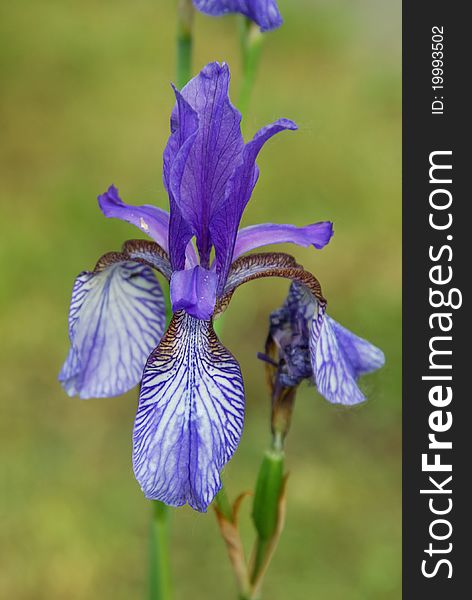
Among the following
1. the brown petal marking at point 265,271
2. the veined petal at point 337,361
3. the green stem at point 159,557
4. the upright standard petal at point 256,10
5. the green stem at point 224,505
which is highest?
the upright standard petal at point 256,10

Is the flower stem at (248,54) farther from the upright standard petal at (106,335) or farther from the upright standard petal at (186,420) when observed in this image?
the upright standard petal at (186,420)

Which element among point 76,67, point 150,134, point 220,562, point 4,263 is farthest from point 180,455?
point 76,67

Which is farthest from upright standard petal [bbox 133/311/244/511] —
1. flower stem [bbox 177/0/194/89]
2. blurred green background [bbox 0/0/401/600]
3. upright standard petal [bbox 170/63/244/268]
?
flower stem [bbox 177/0/194/89]

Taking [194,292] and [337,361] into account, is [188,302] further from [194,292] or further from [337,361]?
[337,361]

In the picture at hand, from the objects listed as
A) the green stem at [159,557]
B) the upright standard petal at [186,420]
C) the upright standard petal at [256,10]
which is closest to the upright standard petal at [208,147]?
the upright standard petal at [186,420]

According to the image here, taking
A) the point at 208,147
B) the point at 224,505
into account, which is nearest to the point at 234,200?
the point at 208,147

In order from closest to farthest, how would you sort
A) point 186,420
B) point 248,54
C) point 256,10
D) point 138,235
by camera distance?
point 186,420 → point 256,10 → point 248,54 → point 138,235

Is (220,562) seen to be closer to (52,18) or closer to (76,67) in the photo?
(76,67)
